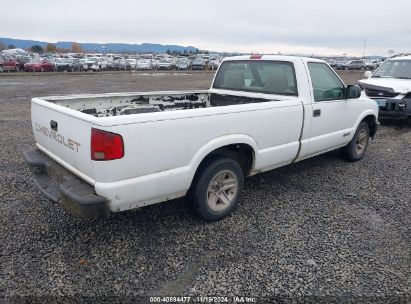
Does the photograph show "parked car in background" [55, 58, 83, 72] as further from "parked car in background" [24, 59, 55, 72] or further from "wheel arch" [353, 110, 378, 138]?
"wheel arch" [353, 110, 378, 138]

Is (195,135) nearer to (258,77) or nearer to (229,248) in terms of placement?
(229,248)

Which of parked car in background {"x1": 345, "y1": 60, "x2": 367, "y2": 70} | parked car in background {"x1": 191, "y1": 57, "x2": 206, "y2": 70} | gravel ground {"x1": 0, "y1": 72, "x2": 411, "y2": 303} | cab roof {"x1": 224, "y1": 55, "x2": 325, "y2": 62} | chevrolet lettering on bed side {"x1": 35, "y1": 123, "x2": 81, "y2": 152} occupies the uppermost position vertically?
parked car in background {"x1": 345, "y1": 60, "x2": 367, "y2": 70}

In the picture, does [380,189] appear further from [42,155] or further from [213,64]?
[213,64]

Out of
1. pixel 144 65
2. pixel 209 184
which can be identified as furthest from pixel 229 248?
pixel 144 65

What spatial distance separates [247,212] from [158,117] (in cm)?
180

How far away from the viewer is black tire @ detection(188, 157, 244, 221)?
143 inches

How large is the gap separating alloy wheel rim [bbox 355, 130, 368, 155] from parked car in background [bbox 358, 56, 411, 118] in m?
3.46

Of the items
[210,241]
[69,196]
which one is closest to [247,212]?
[210,241]

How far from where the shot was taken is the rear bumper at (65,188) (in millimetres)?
2910

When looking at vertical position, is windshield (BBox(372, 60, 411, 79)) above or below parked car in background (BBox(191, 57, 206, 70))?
below

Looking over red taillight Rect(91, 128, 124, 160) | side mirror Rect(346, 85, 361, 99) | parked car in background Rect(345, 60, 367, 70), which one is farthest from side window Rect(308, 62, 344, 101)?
parked car in background Rect(345, 60, 367, 70)

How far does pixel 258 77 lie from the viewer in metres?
5.07

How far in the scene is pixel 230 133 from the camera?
3.66 meters

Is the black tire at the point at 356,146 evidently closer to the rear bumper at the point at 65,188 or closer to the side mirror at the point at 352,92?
the side mirror at the point at 352,92
